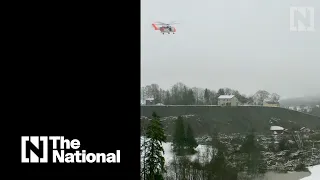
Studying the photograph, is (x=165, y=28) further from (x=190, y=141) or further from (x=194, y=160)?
(x=194, y=160)

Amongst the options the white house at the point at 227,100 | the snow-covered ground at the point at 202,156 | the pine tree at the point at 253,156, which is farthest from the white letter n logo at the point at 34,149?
the pine tree at the point at 253,156

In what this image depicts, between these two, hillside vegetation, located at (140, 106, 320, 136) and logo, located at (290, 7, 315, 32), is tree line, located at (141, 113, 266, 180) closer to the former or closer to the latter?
hillside vegetation, located at (140, 106, 320, 136)

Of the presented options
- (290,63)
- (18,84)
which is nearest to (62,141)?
(18,84)

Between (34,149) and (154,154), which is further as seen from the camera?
(154,154)

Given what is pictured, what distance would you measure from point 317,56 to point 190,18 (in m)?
1.17

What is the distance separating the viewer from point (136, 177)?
2.23 m

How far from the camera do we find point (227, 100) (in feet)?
8.48

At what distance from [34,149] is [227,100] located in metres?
1.62

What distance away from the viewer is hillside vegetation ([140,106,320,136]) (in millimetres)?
2576

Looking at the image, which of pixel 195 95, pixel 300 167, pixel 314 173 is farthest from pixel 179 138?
pixel 314 173

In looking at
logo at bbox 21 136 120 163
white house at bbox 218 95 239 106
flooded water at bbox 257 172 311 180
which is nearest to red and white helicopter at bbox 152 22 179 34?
white house at bbox 218 95 239 106

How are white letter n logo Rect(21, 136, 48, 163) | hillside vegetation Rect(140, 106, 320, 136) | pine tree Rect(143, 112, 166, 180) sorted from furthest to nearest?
hillside vegetation Rect(140, 106, 320, 136) → pine tree Rect(143, 112, 166, 180) → white letter n logo Rect(21, 136, 48, 163)

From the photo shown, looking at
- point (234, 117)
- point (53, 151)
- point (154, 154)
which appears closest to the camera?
point (53, 151)

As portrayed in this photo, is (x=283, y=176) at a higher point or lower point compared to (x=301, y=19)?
lower
